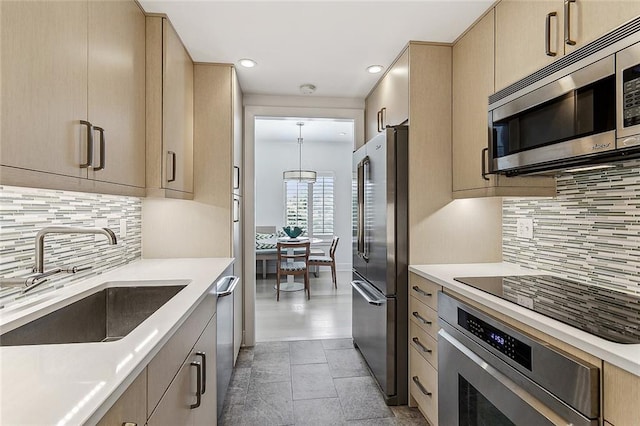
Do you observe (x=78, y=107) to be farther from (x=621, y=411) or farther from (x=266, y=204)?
(x=266, y=204)

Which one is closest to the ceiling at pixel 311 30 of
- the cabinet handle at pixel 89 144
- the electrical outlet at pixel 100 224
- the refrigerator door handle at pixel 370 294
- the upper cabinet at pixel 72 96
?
the upper cabinet at pixel 72 96

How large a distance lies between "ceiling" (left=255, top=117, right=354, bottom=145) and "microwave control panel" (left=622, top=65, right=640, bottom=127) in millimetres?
4074

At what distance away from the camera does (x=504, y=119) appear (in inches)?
64.5

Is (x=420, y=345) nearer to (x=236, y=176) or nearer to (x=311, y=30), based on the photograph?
(x=236, y=176)

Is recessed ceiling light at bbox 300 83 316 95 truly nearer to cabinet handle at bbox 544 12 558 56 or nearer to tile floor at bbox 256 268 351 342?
cabinet handle at bbox 544 12 558 56

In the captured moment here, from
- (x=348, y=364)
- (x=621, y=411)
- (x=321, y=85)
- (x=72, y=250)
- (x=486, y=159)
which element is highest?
(x=321, y=85)

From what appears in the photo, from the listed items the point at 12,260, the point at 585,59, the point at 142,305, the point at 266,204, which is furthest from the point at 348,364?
the point at 266,204

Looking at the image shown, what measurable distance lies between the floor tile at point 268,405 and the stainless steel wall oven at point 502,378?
0.95m

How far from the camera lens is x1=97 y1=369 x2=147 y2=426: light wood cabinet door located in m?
0.70

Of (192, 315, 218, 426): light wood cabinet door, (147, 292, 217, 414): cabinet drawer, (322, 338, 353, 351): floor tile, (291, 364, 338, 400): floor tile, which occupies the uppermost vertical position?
(147, 292, 217, 414): cabinet drawer

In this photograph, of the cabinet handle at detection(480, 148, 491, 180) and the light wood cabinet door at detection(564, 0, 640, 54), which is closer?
the light wood cabinet door at detection(564, 0, 640, 54)

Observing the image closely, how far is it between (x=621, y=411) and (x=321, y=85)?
8.93 feet

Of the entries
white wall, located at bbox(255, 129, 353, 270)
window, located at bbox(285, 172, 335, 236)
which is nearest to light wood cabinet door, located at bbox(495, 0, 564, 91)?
white wall, located at bbox(255, 129, 353, 270)

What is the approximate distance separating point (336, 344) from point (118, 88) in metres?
2.64
